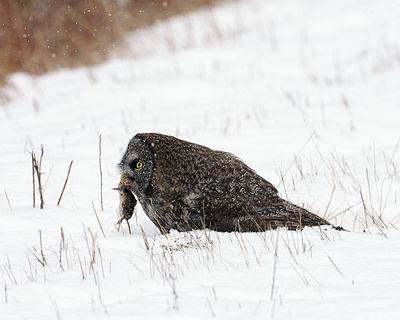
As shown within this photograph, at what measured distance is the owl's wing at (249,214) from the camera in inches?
219

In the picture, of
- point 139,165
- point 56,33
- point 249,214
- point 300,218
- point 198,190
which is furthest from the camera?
point 56,33

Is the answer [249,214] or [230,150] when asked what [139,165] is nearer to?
[249,214]

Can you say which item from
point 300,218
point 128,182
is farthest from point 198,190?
point 300,218

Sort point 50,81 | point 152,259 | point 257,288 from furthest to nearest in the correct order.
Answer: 1. point 50,81
2. point 152,259
3. point 257,288

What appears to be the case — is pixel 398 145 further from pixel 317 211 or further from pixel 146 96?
pixel 146 96

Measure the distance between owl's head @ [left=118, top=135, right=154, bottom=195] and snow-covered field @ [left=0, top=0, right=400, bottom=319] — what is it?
370 mm

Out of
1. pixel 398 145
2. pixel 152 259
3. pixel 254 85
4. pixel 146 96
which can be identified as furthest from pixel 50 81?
pixel 152 259

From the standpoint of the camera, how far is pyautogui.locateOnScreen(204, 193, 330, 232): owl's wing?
18.2 feet

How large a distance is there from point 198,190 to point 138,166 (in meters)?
0.47

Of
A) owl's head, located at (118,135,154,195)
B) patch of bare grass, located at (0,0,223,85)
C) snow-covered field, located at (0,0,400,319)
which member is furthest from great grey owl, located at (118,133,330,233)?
patch of bare grass, located at (0,0,223,85)

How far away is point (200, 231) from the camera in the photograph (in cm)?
561

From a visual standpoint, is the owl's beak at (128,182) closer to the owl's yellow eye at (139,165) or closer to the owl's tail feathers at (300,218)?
the owl's yellow eye at (139,165)

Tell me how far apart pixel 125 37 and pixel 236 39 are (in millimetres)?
2417

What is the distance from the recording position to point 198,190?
18.9 feet
